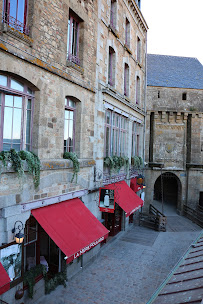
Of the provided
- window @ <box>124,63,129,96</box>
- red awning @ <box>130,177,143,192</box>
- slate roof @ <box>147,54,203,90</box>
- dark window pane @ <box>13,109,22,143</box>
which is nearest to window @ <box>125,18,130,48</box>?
window @ <box>124,63,129,96</box>

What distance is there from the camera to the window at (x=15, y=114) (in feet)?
20.8

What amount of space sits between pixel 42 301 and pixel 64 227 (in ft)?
7.24

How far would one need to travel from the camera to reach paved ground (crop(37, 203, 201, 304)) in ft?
25.4

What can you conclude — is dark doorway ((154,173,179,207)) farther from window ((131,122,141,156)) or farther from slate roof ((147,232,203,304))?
slate roof ((147,232,203,304))

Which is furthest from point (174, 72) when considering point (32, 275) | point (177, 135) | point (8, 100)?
point (32, 275)

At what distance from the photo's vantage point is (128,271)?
9438 mm

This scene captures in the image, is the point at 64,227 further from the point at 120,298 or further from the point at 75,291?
the point at 120,298

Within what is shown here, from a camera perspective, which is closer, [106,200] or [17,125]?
[17,125]

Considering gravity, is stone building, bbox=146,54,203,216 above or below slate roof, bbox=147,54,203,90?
below

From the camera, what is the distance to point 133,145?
53.3 feet

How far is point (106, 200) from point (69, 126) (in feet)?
10.6

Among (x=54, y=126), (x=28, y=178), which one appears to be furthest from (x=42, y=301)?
(x=54, y=126)

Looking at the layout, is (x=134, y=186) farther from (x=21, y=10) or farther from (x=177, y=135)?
(x=21, y=10)

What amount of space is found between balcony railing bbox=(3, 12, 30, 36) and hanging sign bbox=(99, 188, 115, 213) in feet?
Result: 19.9
